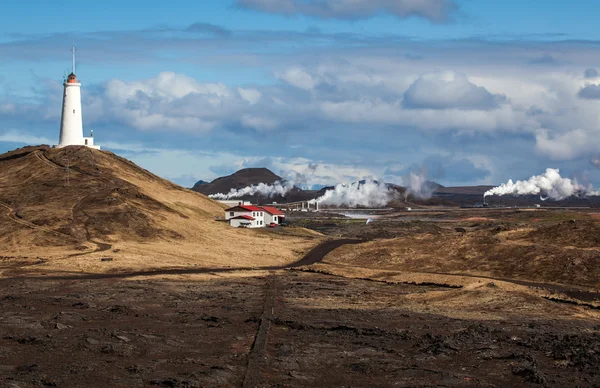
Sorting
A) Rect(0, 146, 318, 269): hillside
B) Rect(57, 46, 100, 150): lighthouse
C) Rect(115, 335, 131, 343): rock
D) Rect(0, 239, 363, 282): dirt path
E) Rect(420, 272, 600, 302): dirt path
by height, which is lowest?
Rect(420, 272, 600, 302): dirt path

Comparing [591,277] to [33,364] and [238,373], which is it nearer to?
[238,373]

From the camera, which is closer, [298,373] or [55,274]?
[298,373]

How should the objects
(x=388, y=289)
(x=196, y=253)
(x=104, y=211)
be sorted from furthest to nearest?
1. (x=104, y=211)
2. (x=196, y=253)
3. (x=388, y=289)

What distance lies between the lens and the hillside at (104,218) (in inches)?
4395

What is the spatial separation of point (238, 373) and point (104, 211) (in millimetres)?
101407

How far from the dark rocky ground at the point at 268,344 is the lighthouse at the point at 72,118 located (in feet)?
353

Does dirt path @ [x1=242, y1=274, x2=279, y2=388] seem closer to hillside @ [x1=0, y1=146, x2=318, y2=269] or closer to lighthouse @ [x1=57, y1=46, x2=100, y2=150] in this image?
hillside @ [x1=0, y1=146, x2=318, y2=269]

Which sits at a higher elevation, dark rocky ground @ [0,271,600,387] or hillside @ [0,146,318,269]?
hillside @ [0,146,318,269]

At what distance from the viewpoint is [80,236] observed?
119812mm

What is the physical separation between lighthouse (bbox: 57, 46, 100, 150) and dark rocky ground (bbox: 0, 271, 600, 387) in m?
107

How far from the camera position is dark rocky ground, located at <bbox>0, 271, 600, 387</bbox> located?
3656 cm

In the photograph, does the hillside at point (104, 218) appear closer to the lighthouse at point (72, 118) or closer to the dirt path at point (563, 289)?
the lighthouse at point (72, 118)

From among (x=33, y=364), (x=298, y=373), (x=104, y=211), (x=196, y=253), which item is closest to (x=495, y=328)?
(x=298, y=373)

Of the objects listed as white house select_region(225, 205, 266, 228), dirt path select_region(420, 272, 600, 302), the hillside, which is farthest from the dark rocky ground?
white house select_region(225, 205, 266, 228)
